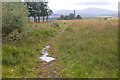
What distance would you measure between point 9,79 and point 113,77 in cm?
449

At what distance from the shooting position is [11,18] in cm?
2027

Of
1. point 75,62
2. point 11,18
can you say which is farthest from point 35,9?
point 75,62

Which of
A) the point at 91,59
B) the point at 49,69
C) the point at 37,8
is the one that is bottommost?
the point at 49,69

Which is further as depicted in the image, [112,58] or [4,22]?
[4,22]

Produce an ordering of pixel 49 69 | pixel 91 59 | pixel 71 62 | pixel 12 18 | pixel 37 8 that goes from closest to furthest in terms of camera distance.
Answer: pixel 49 69, pixel 91 59, pixel 71 62, pixel 12 18, pixel 37 8

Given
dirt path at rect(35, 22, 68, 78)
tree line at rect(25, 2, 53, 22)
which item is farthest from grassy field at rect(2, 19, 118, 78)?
tree line at rect(25, 2, 53, 22)

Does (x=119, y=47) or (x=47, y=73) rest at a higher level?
(x=119, y=47)

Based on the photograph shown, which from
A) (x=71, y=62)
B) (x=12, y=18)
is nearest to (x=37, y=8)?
(x=12, y=18)

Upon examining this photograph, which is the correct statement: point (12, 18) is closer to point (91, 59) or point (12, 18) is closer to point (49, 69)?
point (49, 69)

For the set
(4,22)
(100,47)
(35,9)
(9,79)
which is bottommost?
(9,79)

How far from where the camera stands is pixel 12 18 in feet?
67.1

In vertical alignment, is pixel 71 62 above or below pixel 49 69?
above

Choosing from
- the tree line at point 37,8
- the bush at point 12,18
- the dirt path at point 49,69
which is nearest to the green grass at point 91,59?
the dirt path at point 49,69

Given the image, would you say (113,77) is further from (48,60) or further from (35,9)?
(35,9)
